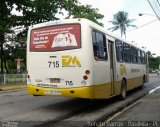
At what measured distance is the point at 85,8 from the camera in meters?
45.3

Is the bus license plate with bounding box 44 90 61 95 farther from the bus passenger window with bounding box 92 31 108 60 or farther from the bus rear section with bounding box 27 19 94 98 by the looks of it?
the bus passenger window with bounding box 92 31 108 60

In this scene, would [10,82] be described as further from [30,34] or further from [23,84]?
[30,34]

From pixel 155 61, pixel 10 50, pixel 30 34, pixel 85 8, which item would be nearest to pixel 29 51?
pixel 30 34

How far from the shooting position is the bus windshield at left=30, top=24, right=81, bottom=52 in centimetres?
1282

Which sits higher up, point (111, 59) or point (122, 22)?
point (122, 22)

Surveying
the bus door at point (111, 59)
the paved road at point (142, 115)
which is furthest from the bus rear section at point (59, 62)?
the bus door at point (111, 59)

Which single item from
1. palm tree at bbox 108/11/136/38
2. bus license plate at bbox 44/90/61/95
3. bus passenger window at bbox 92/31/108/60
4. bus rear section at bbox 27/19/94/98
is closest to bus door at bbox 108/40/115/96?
bus passenger window at bbox 92/31/108/60

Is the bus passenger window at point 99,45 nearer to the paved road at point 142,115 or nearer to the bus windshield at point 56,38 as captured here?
the bus windshield at point 56,38

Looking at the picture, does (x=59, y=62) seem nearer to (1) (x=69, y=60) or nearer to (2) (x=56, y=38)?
(1) (x=69, y=60)

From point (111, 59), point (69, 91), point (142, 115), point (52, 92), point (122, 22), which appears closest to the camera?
point (142, 115)

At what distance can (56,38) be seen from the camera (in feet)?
42.9

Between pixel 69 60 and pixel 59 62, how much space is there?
39 cm

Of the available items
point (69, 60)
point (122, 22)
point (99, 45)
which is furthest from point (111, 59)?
point (122, 22)

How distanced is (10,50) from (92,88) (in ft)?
133
